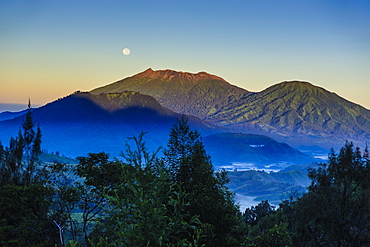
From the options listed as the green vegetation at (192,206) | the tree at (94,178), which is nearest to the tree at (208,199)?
the green vegetation at (192,206)

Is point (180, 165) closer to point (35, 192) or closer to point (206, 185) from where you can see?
point (206, 185)

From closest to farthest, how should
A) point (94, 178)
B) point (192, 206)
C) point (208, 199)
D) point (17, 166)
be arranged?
point (208, 199) < point (192, 206) < point (94, 178) < point (17, 166)

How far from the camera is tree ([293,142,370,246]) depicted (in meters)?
22.4

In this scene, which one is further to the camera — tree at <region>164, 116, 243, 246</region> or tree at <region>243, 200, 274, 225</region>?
tree at <region>243, 200, 274, 225</region>

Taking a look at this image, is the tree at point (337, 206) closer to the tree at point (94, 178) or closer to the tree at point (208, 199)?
the tree at point (208, 199)

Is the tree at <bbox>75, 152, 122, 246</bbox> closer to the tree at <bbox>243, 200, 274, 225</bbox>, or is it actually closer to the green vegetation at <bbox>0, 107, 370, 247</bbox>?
the green vegetation at <bbox>0, 107, 370, 247</bbox>

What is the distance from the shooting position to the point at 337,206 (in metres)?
24.9

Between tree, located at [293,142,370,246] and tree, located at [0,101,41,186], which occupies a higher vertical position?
tree, located at [0,101,41,186]

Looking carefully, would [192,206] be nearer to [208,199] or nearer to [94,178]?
[208,199]

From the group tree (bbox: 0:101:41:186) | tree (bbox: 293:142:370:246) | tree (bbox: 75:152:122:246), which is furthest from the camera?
tree (bbox: 0:101:41:186)

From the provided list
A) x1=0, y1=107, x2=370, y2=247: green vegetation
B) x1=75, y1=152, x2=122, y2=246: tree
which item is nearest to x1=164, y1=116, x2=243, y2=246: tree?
x1=0, y1=107, x2=370, y2=247: green vegetation

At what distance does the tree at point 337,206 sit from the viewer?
22391 mm

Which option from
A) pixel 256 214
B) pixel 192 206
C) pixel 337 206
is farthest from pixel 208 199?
pixel 256 214

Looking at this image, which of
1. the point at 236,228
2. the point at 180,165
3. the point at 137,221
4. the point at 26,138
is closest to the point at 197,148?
the point at 180,165
